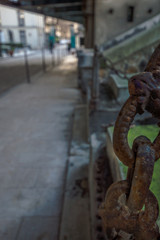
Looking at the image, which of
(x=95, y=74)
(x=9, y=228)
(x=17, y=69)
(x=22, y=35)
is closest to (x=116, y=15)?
(x=95, y=74)

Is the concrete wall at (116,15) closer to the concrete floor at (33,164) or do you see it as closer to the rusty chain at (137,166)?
the concrete floor at (33,164)

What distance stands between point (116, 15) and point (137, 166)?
7694 millimetres

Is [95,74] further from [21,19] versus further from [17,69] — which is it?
[21,19]

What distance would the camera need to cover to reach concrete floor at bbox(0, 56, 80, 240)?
88.5 inches

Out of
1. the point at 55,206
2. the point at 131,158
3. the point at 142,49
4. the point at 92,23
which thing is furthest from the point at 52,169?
the point at 92,23

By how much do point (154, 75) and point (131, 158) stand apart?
0.35 m

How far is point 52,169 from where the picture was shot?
3.20 meters

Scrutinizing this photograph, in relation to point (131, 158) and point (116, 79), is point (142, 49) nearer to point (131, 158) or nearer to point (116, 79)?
point (116, 79)

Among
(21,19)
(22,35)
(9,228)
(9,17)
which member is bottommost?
(9,228)

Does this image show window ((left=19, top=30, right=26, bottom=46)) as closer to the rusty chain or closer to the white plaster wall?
the white plaster wall

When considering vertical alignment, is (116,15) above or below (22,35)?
below

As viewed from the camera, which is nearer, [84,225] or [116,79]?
[84,225]

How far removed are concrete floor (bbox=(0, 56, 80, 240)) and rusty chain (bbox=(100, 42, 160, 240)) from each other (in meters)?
1.51

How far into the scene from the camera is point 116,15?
23.9ft
